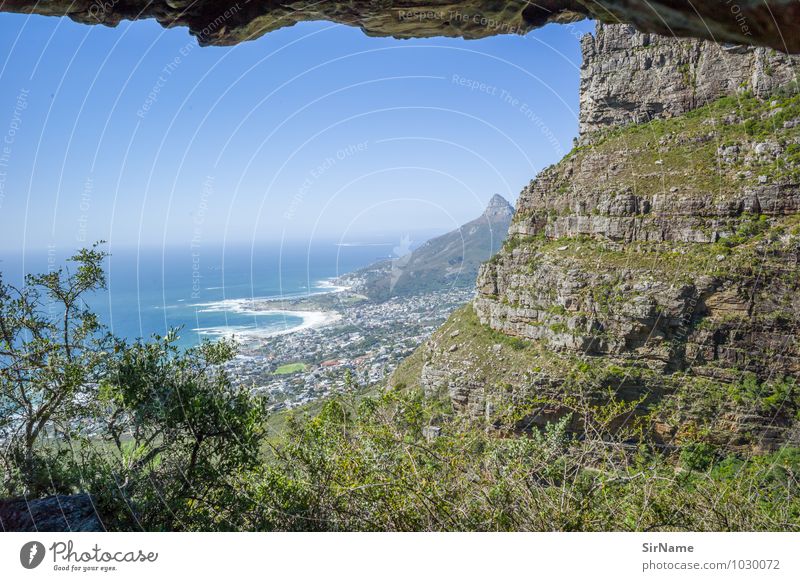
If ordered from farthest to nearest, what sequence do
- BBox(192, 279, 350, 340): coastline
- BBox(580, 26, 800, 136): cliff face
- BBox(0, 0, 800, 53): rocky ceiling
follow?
BBox(580, 26, 800, 136): cliff face → BBox(192, 279, 350, 340): coastline → BBox(0, 0, 800, 53): rocky ceiling

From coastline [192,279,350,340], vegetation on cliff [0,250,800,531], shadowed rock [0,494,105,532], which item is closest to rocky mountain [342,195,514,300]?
coastline [192,279,350,340]

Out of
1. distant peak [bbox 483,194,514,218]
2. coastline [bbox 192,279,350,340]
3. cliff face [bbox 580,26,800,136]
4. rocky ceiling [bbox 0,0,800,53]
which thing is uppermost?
cliff face [bbox 580,26,800,136]

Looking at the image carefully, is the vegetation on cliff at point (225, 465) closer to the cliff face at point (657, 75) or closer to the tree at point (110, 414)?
the tree at point (110, 414)

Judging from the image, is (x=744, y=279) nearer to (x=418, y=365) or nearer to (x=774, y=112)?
(x=774, y=112)

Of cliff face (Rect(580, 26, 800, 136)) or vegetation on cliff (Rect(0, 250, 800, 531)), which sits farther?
cliff face (Rect(580, 26, 800, 136))

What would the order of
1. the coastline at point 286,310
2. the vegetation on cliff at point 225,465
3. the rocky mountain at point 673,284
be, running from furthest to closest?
the rocky mountain at point 673,284 < the coastline at point 286,310 < the vegetation on cliff at point 225,465

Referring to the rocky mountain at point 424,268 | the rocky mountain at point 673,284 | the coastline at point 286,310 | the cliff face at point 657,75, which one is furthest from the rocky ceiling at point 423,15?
the cliff face at point 657,75

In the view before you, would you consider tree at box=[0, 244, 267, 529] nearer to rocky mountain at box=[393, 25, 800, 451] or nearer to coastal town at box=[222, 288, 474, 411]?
coastal town at box=[222, 288, 474, 411]
